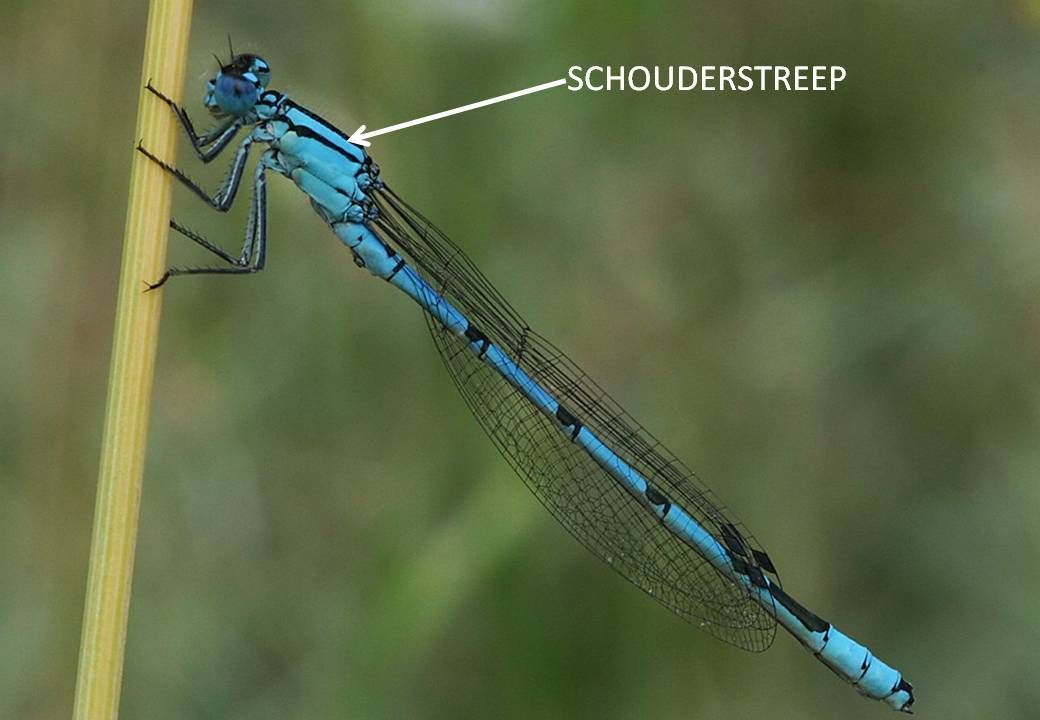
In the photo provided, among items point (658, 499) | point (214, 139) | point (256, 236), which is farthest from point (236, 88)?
point (658, 499)

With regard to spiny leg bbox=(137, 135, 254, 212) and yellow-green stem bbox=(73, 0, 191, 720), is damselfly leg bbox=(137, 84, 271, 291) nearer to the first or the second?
spiny leg bbox=(137, 135, 254, 212)

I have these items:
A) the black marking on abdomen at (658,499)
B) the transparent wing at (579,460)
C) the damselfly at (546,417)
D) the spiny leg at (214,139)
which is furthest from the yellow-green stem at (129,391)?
the black marking on abdomen at (658,499)

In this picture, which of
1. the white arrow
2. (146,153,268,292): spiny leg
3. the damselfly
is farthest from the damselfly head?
the white arrow

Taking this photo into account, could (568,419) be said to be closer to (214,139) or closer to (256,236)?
(256,236)

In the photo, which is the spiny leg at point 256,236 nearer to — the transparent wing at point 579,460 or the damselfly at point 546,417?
the damselfly at point 546,417

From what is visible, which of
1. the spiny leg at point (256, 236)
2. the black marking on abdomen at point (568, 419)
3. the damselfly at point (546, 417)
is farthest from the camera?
the black marking on abdomen at point (568, 419)

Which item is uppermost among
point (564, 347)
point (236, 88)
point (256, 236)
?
point (564, 347)
